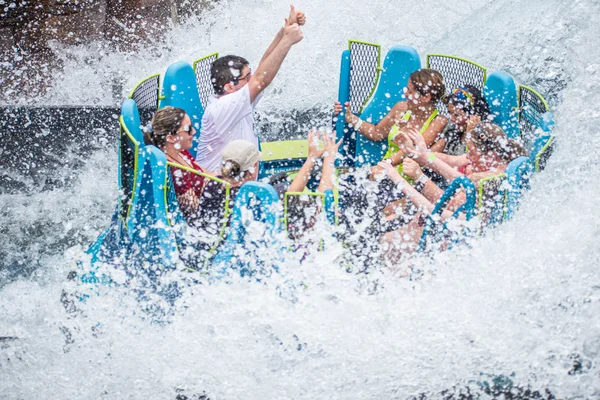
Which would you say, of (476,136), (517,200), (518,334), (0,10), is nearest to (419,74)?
(476,136)

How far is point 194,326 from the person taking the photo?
3.68 meters

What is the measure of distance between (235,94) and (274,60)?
1.01 feet

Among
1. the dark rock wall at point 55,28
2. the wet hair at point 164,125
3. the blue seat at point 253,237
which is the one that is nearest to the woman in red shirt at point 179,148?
the wet hair at point 164,125

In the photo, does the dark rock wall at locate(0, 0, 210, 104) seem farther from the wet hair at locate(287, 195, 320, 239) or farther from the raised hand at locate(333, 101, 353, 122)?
the wet hair at locate(287, 195, 320, 239)

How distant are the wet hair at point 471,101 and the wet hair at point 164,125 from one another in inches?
67.4

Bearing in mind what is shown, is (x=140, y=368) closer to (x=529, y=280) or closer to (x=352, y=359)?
(x=352, y=359)

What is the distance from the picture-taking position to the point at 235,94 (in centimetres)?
385

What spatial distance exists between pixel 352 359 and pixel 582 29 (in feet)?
12.9

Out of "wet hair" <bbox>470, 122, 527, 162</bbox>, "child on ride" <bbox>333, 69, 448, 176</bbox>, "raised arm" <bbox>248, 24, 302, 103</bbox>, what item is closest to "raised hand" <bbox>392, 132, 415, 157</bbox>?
"child on ride" <bbox>333, 69, 448, 176</bbox>

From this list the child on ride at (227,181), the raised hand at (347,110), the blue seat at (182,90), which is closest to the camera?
the child on ride at (227,181)

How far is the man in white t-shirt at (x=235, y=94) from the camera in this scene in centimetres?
377

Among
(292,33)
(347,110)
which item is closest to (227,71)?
(292,33)

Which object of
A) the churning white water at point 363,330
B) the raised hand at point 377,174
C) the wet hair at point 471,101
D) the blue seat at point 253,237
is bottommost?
the churning white water at point 363,330

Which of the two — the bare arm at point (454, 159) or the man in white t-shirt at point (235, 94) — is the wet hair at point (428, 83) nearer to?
the bare arm at point (454, 159)
